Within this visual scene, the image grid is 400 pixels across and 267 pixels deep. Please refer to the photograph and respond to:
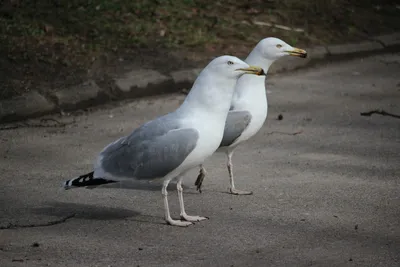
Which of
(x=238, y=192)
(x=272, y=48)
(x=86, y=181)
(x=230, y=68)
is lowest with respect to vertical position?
(x=238, y=192)

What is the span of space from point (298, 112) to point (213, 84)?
3.39 metres

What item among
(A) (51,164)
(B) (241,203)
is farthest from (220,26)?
(B) (241,203)

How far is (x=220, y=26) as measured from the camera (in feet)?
36.2

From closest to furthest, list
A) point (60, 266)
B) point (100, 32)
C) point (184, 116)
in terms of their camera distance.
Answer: point (60, 266) → point (184, 116) → point (100, 32)

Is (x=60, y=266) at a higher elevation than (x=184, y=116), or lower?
lower

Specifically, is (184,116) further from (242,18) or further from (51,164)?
(242,18)

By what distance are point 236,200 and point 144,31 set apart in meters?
5.02

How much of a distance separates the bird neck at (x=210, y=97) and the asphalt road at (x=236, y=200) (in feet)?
2.15

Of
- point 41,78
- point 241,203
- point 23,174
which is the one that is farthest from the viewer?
point 41,78

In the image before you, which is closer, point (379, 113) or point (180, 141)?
point (180, 141)

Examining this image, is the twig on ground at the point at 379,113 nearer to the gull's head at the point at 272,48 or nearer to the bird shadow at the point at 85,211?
the gull's head at the point at 272,48

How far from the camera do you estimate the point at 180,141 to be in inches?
203

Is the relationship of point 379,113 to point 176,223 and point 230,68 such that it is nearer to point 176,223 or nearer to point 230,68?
point 230,68

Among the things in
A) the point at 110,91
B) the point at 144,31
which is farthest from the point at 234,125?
the point at 144,31
